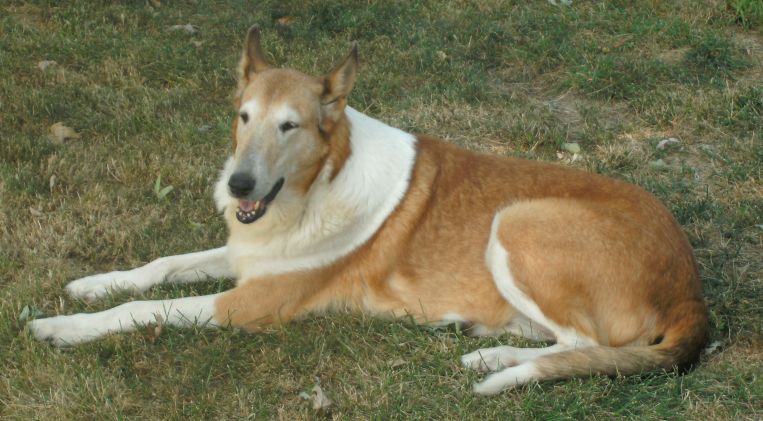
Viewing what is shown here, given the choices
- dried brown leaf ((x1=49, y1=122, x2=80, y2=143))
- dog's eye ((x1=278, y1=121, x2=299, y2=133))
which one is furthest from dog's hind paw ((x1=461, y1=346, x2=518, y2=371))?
dried brown leaf ((x1=49, y1=122, x2=80, y2=143))

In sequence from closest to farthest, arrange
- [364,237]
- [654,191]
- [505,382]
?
1. [505,382]
2. [364,237]
3. [654,191]

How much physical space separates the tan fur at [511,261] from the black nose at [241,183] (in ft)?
1.14

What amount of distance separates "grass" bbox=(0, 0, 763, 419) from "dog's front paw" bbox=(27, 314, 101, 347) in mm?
75

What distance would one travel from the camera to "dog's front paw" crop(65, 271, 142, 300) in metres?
4.64

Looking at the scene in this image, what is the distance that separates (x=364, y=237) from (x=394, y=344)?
57 cm

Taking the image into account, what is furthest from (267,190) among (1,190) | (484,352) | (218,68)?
(218,68)

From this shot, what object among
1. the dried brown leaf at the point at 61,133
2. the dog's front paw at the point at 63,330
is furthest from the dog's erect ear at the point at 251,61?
the dried brown leaf at the point at 61,133

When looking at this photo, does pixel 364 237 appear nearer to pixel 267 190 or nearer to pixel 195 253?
pixel 267 190

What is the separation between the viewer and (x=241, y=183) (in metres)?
4.07

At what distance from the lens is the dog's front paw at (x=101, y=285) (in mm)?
4641

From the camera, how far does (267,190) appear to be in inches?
164

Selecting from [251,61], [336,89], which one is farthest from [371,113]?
[336,89]

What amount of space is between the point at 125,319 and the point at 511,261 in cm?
187

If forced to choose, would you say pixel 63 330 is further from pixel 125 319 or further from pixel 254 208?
pixel 254 208
